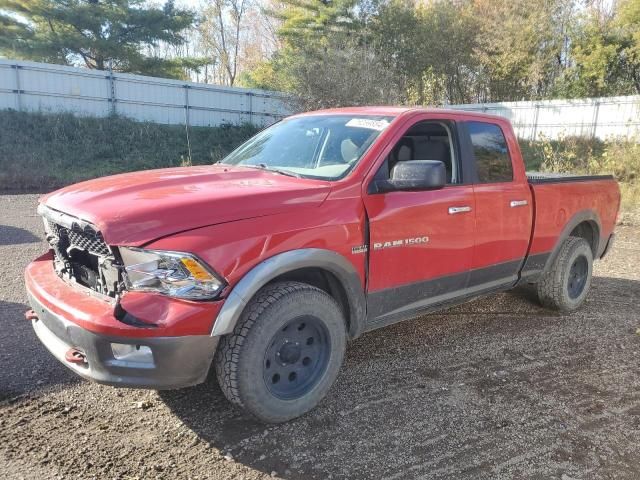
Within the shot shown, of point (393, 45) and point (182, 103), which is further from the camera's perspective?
point (393, 45)

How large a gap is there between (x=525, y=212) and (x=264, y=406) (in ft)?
9.56

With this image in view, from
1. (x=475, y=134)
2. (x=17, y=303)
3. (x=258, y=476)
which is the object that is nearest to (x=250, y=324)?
(x=258, y=476)

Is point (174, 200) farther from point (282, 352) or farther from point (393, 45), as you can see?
point (393, 45)

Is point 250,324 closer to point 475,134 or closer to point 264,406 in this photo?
point 264,406

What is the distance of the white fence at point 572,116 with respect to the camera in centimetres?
2241

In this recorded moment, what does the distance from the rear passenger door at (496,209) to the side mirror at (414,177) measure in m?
0.89

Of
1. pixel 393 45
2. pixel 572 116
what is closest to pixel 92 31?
pixel 393 45

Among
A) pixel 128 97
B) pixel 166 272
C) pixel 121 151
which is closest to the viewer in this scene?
pixel 166 272

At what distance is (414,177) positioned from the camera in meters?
3.26

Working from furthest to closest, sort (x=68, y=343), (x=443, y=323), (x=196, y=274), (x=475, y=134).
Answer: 1. (x=443, y=323)
2. (x=475, y=134)
3. (x=68, y=343)
4. (x=196, y=274)

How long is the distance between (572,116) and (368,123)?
79.3 feet

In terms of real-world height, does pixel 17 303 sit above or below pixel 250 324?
below

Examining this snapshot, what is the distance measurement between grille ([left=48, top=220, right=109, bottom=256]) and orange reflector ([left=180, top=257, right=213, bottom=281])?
46 centimetres

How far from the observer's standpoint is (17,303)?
4.95 metres
